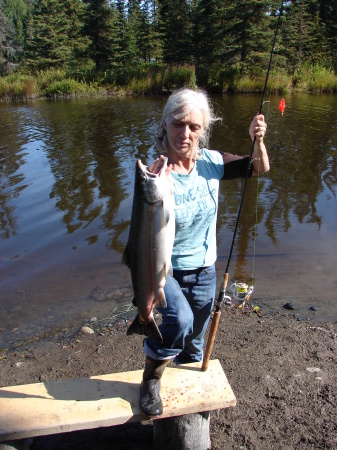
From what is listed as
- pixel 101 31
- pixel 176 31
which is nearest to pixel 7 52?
pixel 101 31

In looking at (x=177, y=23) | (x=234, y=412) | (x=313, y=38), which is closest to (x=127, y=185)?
(x=234, y=412)

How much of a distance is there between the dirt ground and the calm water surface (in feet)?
1.73

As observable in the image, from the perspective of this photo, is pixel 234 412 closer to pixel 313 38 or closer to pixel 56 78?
pixel 56 78

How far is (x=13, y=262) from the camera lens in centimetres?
708

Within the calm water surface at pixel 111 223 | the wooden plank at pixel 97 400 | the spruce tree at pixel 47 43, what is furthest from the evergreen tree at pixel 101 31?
the wooden plank at pixel 97 400

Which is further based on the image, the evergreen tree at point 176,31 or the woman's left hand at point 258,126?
the evergreen tree at point 176,31

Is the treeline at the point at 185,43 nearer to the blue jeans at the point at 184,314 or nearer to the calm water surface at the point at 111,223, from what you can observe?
the calm water surface at the point at 111,223

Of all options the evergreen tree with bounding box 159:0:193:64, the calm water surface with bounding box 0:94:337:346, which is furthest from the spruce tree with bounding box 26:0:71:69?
the calm water surface with bounding box 0:94:337:346

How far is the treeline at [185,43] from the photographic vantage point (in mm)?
32344

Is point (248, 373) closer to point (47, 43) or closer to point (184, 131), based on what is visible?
point (184, 131)

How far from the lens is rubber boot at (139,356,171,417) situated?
2.81 metres

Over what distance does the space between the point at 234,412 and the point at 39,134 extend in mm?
16229

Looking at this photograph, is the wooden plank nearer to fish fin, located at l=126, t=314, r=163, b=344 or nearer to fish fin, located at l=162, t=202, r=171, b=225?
fish fin, located at l=126, t=314, r=163, b=344

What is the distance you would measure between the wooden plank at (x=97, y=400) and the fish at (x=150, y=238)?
65cm
